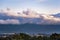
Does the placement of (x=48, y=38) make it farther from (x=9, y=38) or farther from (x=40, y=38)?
(x=9, y=38)

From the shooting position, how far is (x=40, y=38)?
32094mm

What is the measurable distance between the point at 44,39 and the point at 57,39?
207 cm

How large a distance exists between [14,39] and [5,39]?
151 centimetres

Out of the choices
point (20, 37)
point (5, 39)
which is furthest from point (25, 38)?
point (5, 39)

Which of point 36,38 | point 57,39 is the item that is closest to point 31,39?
point 36,38

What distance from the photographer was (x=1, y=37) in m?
31.0

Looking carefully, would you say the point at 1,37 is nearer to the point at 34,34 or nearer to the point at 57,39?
the point at 34,34

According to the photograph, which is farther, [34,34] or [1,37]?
[34,34]

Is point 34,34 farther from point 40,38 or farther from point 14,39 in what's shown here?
point 14,39

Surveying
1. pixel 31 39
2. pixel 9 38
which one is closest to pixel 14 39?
pixel 9 38

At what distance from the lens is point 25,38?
31688 mm

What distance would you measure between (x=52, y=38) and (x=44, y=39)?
1340 mm

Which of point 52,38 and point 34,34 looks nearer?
point 52,38

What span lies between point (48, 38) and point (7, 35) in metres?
6.71
